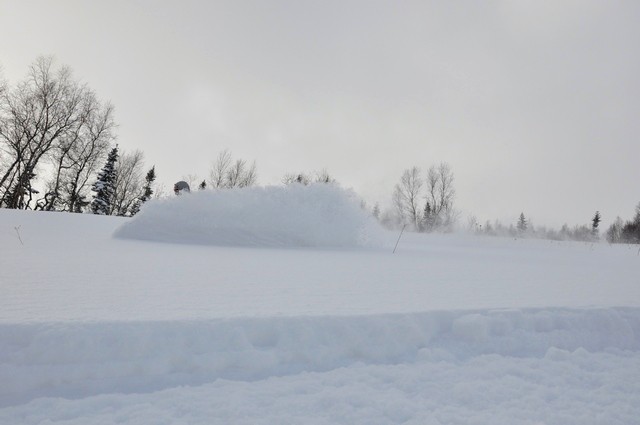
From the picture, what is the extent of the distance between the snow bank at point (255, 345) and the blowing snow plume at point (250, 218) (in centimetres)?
452

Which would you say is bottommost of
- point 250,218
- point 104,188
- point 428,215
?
point 250,218

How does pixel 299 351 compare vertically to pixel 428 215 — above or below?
below

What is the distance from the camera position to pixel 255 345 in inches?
62.8

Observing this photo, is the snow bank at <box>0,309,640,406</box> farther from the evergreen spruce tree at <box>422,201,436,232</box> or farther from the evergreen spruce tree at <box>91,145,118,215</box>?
the evergreen spruce tree at <box>91,145,118,215</box>

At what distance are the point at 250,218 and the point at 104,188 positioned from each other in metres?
30.2

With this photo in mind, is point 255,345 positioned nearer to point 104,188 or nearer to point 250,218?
point 250,218

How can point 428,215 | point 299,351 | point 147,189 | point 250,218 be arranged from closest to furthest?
point 299,351
point 250,218
point 428,215
point 147,189

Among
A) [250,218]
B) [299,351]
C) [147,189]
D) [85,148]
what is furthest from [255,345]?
[147,189]

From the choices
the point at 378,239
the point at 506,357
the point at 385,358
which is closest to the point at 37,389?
the point at 385,358

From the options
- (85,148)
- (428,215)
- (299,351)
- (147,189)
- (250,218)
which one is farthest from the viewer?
(147,189)

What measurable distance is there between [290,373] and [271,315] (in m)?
0.31

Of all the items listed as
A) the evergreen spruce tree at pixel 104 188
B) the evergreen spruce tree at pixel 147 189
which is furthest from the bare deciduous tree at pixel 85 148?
the evergreen spruce tree at pixel 147 189

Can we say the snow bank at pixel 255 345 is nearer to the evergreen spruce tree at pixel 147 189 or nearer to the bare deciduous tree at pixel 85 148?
the bare deciduous tree at pixel 85 148

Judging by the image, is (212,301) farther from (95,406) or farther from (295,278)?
(295,278)
